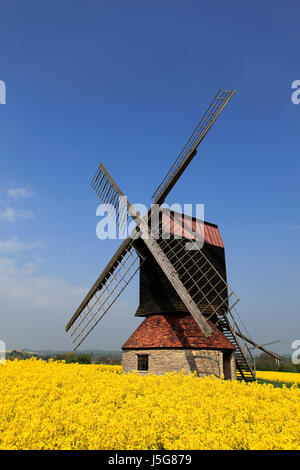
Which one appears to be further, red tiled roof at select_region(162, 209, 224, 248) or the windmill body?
red tiled roof at select_region(162, 209, 224, 248)

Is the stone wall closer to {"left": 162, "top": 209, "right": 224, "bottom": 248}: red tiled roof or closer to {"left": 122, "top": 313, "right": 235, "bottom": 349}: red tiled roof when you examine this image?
{"left": 122, "top": 313, "right": 235, "bottom": 349}: red tiled roof

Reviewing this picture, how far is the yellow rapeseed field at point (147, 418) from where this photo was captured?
17.1 ft

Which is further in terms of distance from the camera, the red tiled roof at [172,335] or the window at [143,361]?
the window at [143,361]

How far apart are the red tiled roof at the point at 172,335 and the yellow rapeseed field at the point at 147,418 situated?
22.6ft

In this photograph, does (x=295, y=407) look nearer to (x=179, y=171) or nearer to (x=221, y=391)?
(x=221, y=391)

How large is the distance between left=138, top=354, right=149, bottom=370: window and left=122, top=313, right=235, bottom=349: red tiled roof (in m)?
0.56

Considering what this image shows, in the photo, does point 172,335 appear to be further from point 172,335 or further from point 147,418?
point 147,418

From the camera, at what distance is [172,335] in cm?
1669

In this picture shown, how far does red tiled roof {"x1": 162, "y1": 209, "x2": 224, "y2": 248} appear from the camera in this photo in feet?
61.3

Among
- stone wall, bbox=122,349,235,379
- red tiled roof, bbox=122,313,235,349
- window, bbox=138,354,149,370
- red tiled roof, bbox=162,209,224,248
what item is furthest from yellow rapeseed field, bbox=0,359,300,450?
red tiled roof, bbox=162,209,224,248

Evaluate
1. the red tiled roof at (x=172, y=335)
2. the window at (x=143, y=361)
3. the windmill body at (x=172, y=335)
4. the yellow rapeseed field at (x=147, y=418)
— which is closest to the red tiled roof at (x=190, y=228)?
the windmill body at (x=172, y=335)

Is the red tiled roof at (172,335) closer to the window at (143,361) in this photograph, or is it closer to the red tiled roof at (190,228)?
the window at (143,361)

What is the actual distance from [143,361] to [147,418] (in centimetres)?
1191

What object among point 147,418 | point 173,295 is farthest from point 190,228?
point 147,418
